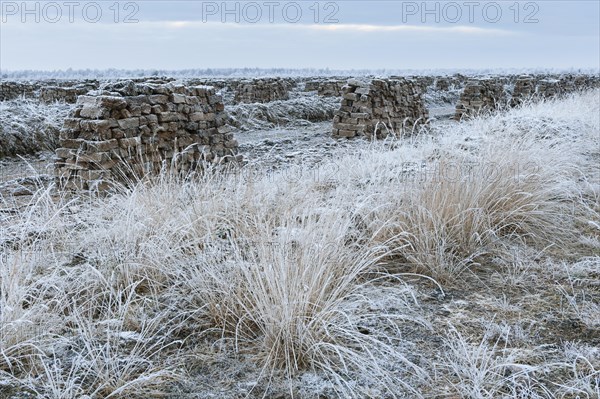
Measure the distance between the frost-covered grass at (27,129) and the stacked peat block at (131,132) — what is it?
4216 mm

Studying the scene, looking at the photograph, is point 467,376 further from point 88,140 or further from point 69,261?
point 88,140

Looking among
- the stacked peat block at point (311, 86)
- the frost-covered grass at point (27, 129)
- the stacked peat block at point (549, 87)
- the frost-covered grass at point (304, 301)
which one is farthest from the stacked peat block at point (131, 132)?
the stacked peat block at point (311, 86)

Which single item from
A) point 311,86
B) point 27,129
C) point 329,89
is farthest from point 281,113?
point 311,86

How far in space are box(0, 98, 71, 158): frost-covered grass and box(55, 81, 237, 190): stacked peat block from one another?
13.8 ft

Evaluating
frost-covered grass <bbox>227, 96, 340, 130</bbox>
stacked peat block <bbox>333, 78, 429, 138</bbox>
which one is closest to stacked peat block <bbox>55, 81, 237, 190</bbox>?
stacked peat block <bbox>333, 78, 429, 138</bbox>

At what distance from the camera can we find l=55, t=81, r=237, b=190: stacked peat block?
7.45 m

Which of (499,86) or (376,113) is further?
(499,86)

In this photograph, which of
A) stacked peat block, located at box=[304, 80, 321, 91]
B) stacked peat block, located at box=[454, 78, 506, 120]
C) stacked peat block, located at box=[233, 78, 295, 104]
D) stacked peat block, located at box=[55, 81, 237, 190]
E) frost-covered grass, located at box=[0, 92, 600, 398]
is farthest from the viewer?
stacked peat block, located at box=[304, 80, 321, 91]

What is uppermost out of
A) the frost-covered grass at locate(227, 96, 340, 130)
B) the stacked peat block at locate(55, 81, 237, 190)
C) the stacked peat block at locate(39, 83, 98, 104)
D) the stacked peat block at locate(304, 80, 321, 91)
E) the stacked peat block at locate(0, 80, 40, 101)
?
the stacked peat block at locate(304, 80, 321, 91)

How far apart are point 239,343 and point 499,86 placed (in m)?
19.5

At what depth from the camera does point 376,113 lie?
47.6 ft

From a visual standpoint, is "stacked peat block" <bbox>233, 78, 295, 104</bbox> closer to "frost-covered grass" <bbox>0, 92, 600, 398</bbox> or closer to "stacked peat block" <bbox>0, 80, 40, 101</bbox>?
"stacked peat block" <bbox>0, 80, 40, 101</bbox>

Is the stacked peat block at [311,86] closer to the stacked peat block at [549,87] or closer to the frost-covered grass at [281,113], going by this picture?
the frost-covered grass at [281,113]

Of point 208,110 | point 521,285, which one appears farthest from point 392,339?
point 208,110
